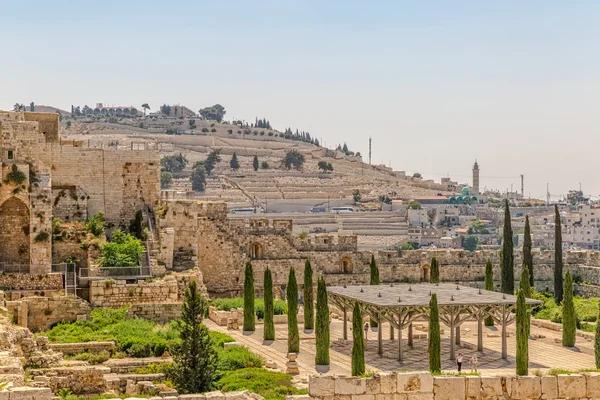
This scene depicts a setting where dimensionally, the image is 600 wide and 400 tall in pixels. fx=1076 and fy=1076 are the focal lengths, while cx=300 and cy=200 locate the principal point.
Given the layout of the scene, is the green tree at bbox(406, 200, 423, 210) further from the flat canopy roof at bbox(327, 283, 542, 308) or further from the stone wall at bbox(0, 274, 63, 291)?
the stone wall at bbox(0, 274, 63, 291)

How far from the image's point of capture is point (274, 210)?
168625 mm

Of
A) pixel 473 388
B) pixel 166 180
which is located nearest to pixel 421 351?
pixel 473 388

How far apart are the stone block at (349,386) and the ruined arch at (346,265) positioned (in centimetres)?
3044

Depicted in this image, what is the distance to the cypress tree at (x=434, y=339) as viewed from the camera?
86.2 feet

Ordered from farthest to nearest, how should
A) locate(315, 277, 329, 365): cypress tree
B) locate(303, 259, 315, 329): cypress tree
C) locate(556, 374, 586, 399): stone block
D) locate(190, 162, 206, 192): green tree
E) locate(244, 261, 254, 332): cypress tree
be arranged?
1. locate(190, 162, 206, 192): green tree
2. locate(244, 261, 254, 332): cypress tree
3. locate(303, 259, 315, 329): cypress tree
4. locate(315, 277, 329, 365): cypress tree
5. locate(556, 374, 586, 399): stone block

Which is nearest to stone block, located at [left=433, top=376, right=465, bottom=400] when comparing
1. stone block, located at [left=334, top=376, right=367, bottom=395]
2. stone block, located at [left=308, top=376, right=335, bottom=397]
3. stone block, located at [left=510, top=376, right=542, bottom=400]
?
stone block, located at [left=510, top=376, right=542, bottom=400]

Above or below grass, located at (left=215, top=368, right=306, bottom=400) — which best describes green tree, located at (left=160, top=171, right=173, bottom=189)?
above

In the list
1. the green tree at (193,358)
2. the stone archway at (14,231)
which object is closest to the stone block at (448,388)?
the green tree at (193,358)

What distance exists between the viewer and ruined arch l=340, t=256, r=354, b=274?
147ft

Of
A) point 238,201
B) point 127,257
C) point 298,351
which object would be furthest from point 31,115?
point 238,201

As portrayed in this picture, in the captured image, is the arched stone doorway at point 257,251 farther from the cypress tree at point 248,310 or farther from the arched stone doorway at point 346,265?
the cypress tree at point 248,310

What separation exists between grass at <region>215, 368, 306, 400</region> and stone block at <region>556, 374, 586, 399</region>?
24.1 feet

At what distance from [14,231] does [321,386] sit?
23061mm

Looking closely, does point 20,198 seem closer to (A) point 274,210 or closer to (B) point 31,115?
(B) point 31,115
